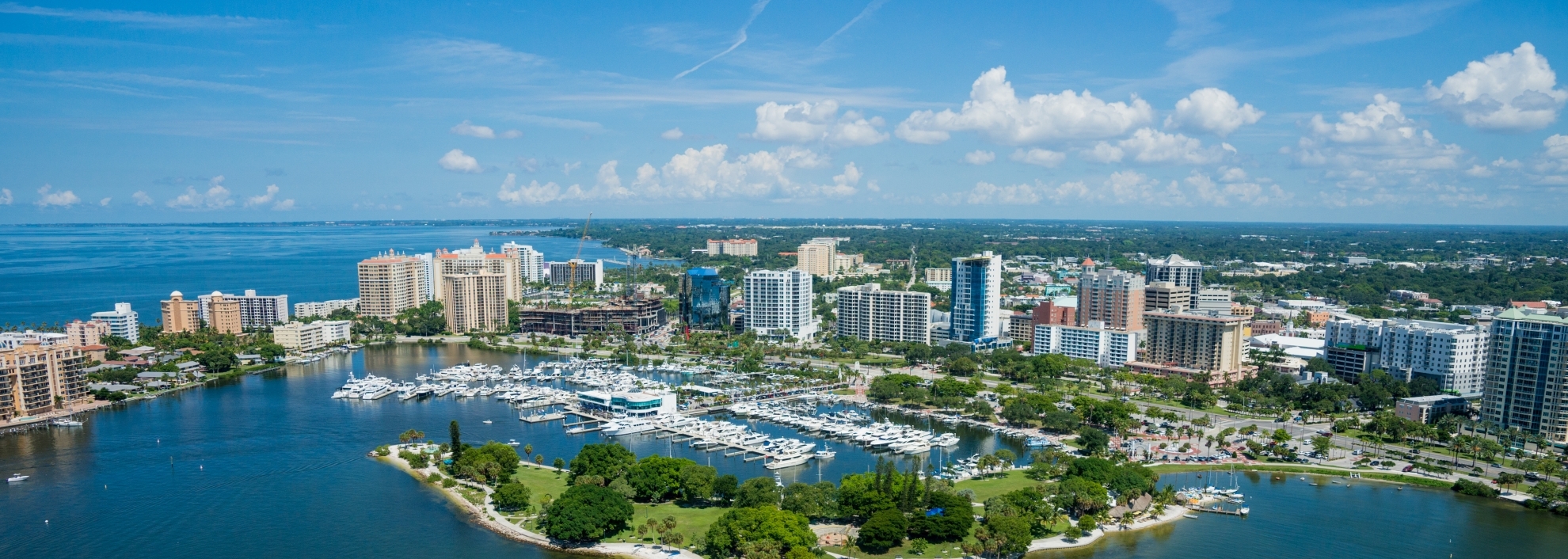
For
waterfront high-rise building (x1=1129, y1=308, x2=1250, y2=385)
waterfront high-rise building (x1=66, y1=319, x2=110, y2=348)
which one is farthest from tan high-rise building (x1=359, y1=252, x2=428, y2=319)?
waterfront high-rise building (x1=1129, y1=308, x2=1250, y2=385)

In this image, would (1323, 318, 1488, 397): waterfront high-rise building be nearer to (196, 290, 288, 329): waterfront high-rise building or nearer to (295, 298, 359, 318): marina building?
(295, 298, 359, 318): marina building

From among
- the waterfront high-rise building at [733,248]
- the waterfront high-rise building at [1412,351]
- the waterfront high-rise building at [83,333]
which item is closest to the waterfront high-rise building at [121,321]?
the waterfront high-rise building at [83,333]

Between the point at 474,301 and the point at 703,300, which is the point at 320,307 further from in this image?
the point at 703,300

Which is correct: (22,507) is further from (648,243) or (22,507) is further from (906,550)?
(648,243)

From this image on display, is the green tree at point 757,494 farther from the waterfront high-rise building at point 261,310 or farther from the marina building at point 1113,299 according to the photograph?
the waterfront high-rise building at point 261,310

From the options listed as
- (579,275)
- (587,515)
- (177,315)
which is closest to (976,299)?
(587,515)
